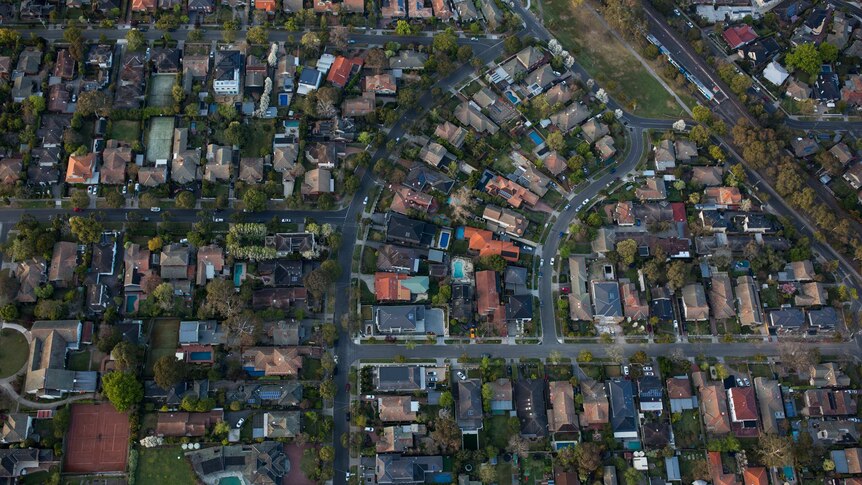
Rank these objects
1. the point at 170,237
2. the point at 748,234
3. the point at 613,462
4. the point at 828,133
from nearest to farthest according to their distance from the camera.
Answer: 1. the point at 613,462
2. the point at 170,237
3. the point at 748,234
4. the point at 828,133

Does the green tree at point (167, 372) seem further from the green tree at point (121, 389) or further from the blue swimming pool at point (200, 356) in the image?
the green tree at point (121, 389)

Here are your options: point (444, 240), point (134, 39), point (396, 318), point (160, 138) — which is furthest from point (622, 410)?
point (134, 39)

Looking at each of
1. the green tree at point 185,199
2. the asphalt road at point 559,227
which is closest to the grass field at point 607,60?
the asphalt road at point 559,227

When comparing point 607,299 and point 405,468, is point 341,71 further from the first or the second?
point 405,468

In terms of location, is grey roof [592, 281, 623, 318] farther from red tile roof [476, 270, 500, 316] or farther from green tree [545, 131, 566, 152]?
green tree [545, 131, 566, 152]

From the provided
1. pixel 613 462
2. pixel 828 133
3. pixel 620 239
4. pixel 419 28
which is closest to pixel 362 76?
pixel 419 28

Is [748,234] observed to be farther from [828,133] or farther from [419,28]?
[419,28]
